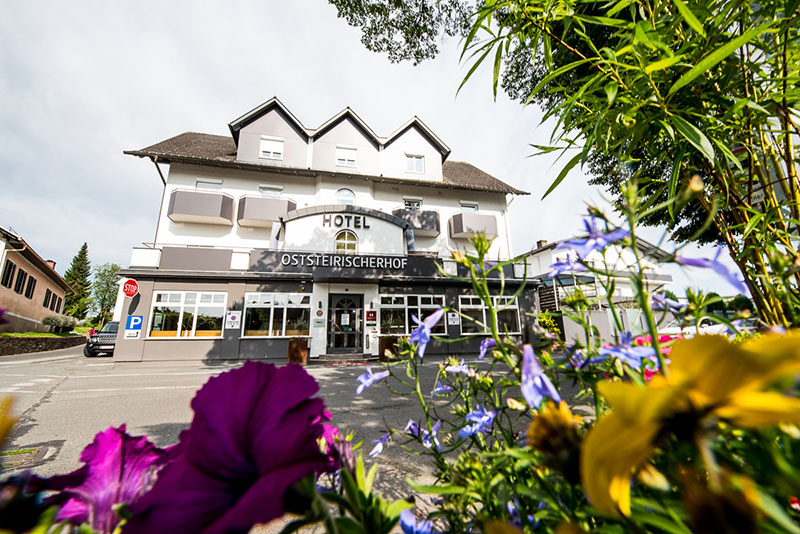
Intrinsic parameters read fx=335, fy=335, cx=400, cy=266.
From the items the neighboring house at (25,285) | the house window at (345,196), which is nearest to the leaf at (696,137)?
the house window at (345,196)

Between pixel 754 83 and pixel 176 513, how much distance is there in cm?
188

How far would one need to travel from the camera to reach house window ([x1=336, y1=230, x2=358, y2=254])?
12.2m

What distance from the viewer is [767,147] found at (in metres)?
1.17

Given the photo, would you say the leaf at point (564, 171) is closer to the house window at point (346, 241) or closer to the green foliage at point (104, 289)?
the house window at point (346, 241)

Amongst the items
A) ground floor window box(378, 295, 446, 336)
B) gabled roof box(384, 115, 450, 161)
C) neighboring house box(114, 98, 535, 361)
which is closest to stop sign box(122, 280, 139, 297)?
neighboring house box(114, 98, 535, 361)

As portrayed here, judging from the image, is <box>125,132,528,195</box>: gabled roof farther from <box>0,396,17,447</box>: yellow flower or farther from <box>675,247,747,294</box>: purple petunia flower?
<box>0,396,17,447</box>: yellow flower

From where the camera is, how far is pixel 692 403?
8.2 inches

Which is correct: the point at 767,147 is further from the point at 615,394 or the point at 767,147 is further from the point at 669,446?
the point at 615,394

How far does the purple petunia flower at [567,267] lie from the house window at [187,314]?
12.0m

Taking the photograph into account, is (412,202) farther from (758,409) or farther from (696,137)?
(758,409)

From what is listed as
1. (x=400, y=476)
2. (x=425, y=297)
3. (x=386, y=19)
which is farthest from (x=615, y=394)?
(x=425, y=297)

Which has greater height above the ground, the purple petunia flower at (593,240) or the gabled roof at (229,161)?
the gabled roof at (229,161)

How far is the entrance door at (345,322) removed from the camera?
11.8m

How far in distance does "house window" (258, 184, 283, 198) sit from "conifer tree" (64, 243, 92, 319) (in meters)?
39.9
